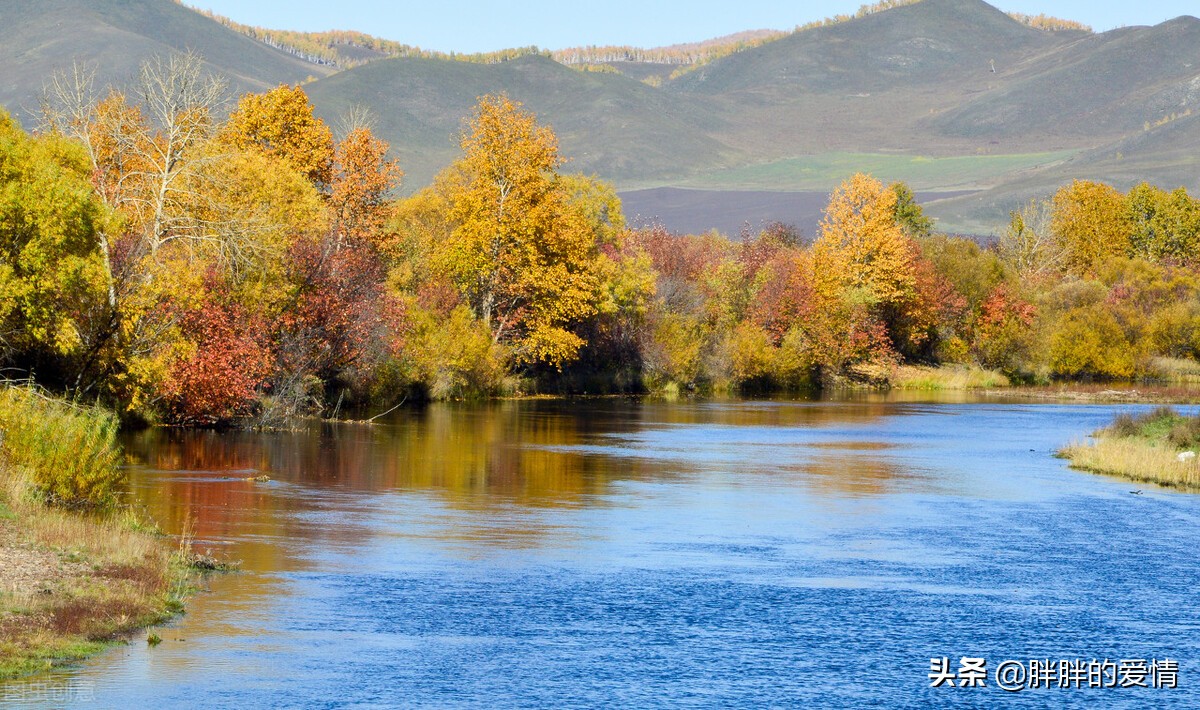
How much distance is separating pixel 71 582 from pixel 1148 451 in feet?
106

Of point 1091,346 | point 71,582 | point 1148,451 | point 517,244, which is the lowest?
point 71,582

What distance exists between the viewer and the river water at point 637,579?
684 inches

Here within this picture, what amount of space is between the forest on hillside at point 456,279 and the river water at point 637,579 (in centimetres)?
448

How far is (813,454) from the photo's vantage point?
155 ft

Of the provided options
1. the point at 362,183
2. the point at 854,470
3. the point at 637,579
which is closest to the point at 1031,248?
the point at 362,183

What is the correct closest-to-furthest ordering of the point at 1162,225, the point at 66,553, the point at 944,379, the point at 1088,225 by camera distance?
the point at 66,553 < the point at 944,379 < the point at 1088,225 < the point at 1162,225

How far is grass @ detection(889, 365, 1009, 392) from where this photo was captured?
97.3m

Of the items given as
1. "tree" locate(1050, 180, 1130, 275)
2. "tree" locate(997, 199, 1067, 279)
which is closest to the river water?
"tree" locate(997, 199, 1067, 279)

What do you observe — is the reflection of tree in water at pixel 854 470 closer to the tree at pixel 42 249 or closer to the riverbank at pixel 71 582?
the tree at pixel 42 249

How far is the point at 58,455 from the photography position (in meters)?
26.0

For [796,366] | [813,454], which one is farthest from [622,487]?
[796,366]

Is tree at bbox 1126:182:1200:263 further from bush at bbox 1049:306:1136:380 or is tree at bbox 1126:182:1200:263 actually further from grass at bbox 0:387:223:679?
grass at bbox 0:387:223:679

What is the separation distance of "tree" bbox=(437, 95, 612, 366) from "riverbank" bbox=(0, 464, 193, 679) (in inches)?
1953

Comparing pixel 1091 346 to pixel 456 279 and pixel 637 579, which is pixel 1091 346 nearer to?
pixel 456 279
